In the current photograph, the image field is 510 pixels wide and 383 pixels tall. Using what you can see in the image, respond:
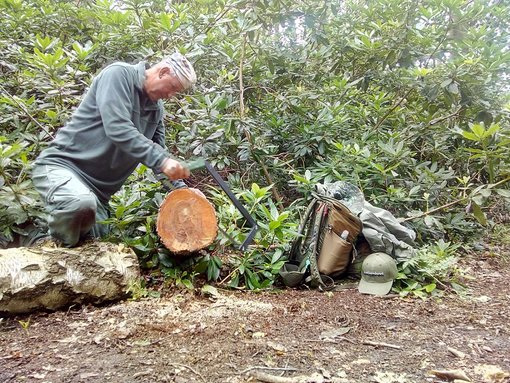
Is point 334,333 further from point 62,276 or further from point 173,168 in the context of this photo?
point 62,276

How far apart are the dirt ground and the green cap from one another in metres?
0.09

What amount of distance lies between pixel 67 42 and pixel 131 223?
3584 mm

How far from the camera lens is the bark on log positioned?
2.31 m

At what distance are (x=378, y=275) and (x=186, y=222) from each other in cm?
142

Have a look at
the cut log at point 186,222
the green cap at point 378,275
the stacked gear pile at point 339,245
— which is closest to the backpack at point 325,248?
the stacked gear pile at point 339,245

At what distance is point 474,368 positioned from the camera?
182 cm

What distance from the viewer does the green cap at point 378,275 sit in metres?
2.87

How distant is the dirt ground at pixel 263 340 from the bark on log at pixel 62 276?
8cm

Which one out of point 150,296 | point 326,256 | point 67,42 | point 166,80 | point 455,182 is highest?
point 67,42

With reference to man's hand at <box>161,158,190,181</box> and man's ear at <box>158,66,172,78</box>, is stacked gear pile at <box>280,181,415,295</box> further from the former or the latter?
man's ear at <box>158,66,172,78</box>

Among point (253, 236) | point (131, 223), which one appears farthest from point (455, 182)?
point (131, 223)

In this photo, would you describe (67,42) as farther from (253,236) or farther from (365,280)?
(365,280)

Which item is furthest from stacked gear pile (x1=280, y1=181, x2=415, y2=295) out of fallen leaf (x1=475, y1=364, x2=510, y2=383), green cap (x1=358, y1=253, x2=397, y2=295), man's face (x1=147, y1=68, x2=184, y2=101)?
man's face (x1=147, y1=68, x2=184, y2=101)

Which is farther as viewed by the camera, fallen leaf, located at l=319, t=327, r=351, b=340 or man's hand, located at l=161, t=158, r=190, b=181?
man's hand, located at l=161, t=158, r=190, b=181
